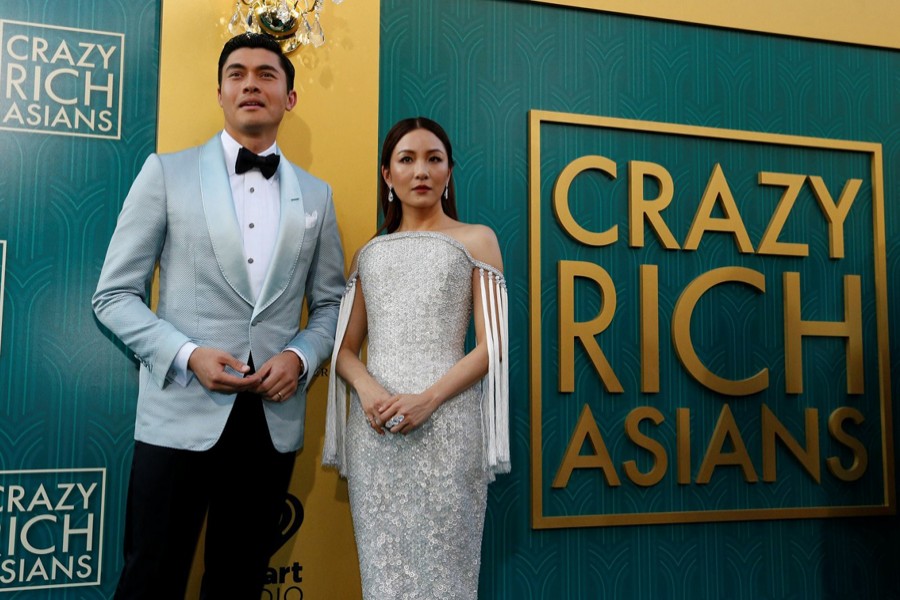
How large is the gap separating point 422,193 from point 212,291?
2.18ft

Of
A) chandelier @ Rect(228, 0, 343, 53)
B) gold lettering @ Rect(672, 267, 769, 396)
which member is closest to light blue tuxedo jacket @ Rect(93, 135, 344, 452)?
chandelier @ Rect(228, 0, 343, 53)

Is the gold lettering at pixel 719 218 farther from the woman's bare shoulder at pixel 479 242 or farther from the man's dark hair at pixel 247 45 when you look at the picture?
the man's dark hair at pixel 247 45

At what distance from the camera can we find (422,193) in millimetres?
2484

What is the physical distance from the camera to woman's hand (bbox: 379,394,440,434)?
7.37 feet

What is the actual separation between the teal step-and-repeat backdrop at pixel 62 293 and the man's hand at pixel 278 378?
83 centimetres

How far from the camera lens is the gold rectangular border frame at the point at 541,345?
318 cm

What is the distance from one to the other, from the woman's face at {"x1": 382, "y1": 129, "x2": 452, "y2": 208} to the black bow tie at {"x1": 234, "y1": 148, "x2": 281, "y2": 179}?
1.17ft

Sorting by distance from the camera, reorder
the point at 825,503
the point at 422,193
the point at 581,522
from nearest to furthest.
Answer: the point at 422,193 → the point at 581,522 → the point at 825,503

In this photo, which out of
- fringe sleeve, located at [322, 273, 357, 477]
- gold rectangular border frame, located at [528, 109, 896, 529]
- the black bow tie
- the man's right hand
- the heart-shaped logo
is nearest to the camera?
the man's right hand

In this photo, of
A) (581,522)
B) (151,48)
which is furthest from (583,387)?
(151,48)

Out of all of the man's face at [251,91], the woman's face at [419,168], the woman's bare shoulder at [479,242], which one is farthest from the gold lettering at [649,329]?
the man's face at [251,91]

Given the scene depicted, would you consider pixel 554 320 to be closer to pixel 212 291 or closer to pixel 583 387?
pixel 583 387

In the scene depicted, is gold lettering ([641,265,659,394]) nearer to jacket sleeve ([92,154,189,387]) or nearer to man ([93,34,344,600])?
man ([93,34,344,600])

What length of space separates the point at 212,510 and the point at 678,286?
2.02m
